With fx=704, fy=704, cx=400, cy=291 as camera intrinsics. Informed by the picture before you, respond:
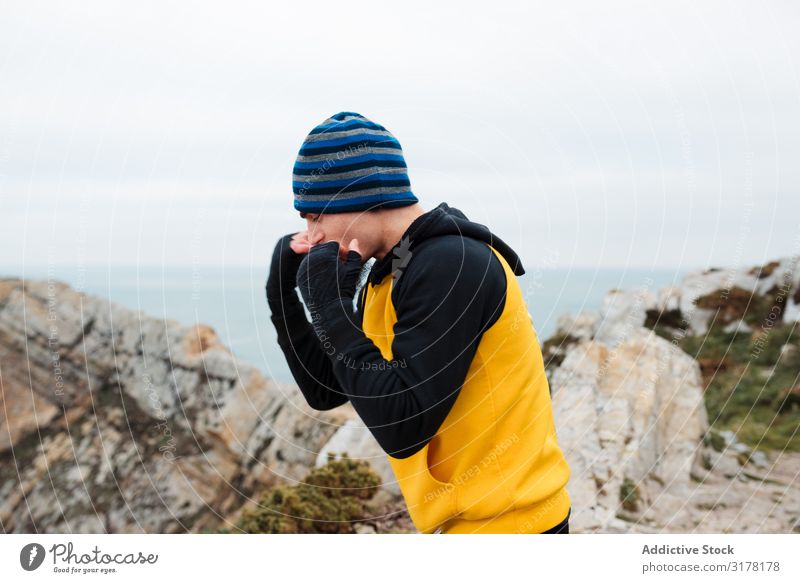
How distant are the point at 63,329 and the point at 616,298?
337 inches

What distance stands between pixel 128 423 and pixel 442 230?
7.14 metres

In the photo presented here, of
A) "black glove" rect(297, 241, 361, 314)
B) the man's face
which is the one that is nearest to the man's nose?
the man's face

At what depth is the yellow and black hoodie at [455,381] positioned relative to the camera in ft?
6.88

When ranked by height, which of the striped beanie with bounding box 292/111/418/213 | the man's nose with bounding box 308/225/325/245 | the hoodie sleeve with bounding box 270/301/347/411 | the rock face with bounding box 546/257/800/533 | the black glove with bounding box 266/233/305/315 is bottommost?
the rock face with bounding box 546/257/800/533

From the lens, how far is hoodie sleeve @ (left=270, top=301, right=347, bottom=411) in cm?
280

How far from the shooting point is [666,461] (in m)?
7.50

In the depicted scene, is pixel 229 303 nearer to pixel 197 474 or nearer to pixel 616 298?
pixel 197 474

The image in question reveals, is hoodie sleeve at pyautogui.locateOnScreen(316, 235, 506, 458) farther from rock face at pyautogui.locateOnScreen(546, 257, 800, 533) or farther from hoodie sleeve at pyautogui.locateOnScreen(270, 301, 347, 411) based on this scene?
rock face at pyautogui.locateOnScreen(546, 257, 800, 533)

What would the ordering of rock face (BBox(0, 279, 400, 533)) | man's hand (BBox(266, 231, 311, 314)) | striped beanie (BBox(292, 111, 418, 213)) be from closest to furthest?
striped beanie (BBox(292, 111, 418, 213)) → man's hand (BBox(266, 231, 311, 314)) → rock face (BBox(0, 279, 400, 533))

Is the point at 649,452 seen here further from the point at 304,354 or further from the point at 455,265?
the point at 455,265

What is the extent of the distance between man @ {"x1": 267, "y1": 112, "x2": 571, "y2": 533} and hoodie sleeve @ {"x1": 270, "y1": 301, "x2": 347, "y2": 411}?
0.01 metres

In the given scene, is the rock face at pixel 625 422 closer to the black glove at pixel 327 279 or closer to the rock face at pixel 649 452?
the rock face at pixel 649 452

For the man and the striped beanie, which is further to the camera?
the striped beanie
